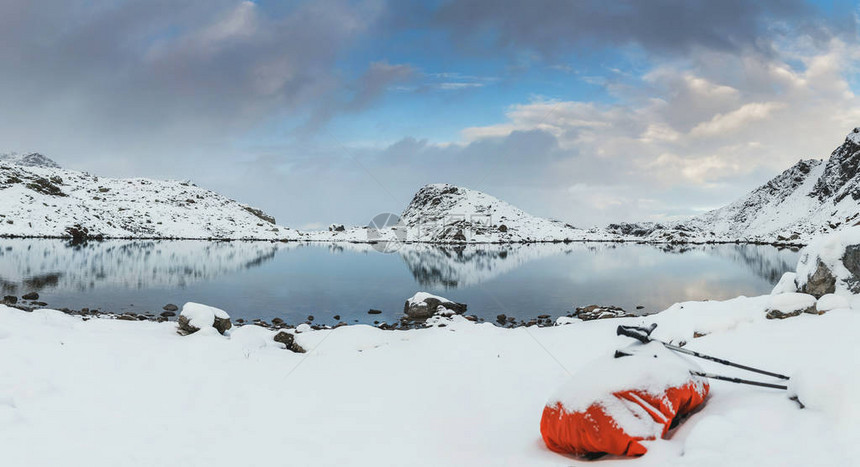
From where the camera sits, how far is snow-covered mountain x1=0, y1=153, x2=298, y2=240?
10100cm

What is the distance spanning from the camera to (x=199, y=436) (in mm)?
7254

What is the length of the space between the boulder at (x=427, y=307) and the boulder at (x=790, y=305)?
704 inches

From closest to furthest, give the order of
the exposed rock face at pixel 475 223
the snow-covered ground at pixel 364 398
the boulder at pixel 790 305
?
the snow-covered ground at pixel 364 398, the boulder at pixel 790 305, the exposed rock face at pixel 475 223

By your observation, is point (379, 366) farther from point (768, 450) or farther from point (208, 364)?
point (768, 450)

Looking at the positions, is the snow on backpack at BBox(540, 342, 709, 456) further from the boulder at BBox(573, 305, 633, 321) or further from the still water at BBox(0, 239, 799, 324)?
the still water at BBox(0, 239, 799, 324)

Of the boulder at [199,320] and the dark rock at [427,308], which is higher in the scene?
the boulder at [199,320]

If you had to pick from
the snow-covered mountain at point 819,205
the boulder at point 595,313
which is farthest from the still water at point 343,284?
the snow-covered mountain at point 819,205

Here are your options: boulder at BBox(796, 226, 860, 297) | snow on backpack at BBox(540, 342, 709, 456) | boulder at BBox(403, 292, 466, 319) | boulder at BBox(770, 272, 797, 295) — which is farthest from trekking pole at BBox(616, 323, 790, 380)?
boulder at BBox(403, 292, 466, 319)

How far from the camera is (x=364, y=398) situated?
9.81 metres

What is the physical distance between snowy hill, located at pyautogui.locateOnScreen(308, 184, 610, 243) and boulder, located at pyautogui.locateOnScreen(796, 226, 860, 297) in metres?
127

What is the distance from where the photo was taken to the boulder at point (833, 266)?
10656 millimetres

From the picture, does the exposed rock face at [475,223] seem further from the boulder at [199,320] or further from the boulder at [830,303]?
the boulder at [830,303]

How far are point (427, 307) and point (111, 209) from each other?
13315cm

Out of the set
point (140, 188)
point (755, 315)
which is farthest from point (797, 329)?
point (140, 188)
